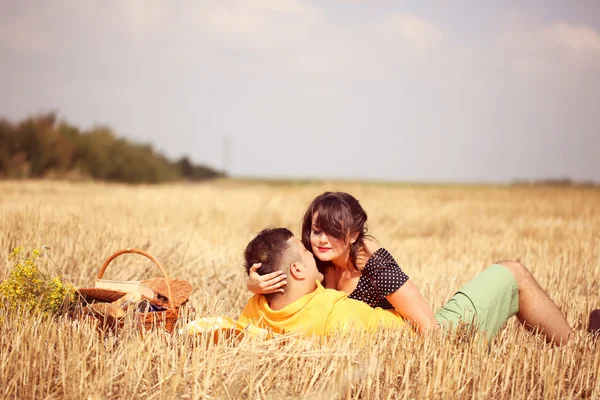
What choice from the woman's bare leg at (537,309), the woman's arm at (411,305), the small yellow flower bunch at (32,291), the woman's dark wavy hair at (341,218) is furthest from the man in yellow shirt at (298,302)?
the small yellow flower bunch at (32,291)

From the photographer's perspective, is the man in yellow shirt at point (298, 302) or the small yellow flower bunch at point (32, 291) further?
the small yellow flower bunch at point (32, 291)

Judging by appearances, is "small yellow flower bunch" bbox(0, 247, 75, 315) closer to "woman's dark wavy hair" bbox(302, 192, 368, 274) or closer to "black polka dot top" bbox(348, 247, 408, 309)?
"woman's dark wavy hair" bbox(302, 192, 368, 274)

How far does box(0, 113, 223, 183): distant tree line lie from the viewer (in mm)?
22109

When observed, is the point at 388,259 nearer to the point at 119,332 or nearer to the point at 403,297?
the point at 403,297

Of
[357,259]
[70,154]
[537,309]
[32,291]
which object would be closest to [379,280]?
[357,259]

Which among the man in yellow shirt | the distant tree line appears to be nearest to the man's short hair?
the man in yellow shirt

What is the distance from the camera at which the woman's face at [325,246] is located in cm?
330

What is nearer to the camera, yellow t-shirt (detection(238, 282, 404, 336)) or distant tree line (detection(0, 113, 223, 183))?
yellow t-shirt (detection(238, 282, 404, 336))

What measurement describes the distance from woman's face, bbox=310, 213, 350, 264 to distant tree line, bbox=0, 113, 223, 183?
21357mm

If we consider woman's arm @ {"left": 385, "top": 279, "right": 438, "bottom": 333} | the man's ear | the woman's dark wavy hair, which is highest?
the woman's dark wavy hair

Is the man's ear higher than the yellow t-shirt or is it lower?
higher

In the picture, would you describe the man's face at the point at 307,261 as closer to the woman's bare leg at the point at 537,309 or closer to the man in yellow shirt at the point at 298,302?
the man in yellow shirt at the point at 298,302

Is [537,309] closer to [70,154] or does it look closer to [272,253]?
[272,253]

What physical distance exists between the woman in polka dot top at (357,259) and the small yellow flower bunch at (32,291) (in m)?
1.18
